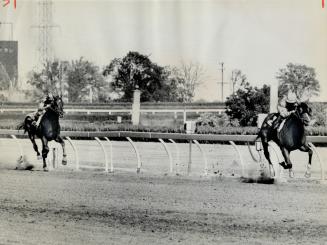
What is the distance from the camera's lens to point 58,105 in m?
10.4

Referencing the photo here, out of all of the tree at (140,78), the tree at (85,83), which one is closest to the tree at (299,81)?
the tree at (140,78)

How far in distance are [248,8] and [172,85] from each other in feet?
6.11

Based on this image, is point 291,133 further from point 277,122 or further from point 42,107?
point 42,107

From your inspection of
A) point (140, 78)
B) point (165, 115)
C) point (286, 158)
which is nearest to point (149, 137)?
point (165, 115)

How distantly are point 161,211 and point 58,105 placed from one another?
3.58 metres

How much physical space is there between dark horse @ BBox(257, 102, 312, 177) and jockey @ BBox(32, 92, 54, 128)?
12.2 feet

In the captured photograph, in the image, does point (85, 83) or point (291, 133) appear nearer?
point (291, 133)

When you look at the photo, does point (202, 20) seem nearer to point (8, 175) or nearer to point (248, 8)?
point (248, 8)

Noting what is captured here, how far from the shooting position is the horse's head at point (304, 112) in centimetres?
819

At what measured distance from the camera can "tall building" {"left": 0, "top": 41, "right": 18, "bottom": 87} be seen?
9.74 m

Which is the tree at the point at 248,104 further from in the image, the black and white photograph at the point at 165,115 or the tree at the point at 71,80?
the tree at the point at 71,80

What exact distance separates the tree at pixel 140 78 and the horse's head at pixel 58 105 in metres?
1.29

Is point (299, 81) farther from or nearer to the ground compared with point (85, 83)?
nearer to the ground

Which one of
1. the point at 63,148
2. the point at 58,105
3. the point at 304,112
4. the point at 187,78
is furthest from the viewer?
the point at 63,148
